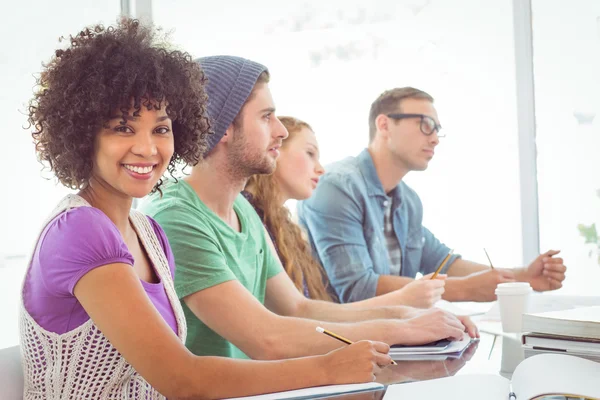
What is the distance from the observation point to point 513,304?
1815 millimetres

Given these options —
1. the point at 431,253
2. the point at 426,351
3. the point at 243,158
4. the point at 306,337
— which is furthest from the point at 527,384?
the point at 431,253

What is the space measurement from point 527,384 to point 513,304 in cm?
81

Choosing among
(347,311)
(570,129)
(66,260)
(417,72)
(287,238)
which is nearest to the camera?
(66,260)

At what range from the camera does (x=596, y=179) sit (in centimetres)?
370

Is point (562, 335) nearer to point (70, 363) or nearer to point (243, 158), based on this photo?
point (70, 363)

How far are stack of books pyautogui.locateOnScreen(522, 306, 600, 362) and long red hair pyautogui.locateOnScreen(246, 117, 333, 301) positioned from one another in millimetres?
1229

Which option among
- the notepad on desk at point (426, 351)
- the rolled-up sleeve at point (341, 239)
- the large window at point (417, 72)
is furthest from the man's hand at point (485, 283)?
the large window at point (417, 72)

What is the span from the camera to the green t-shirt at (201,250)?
5.40 feet

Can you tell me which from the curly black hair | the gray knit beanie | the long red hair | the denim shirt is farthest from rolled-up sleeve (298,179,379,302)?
the curly black hair

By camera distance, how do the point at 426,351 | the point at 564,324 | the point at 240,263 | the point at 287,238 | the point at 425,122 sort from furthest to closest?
the point at 425,122 < the point at 287,238 < the point at 240,263 < the point at 426,351 < the point at 564,324

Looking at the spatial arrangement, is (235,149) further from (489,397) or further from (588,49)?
(588,49)

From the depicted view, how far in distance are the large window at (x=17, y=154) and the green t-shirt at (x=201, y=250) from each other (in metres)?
1.72

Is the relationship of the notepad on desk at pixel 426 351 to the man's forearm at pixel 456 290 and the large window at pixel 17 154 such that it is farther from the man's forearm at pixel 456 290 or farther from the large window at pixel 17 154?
the large window at pixel 17 154

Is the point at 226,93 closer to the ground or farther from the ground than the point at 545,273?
farther from the ground
